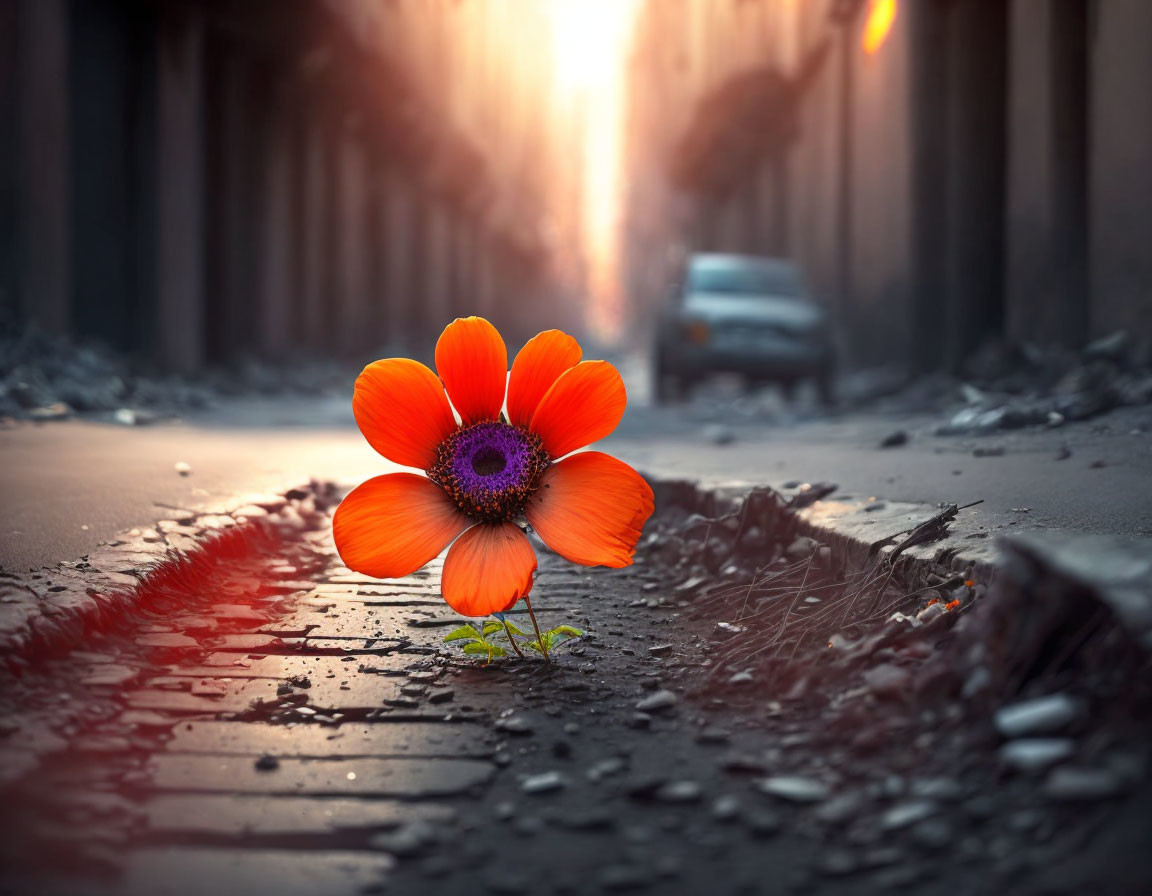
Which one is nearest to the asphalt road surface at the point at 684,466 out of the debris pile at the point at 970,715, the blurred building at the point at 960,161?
the debris pile at the point at 970,715

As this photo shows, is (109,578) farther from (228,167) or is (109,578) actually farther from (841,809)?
(228,167)

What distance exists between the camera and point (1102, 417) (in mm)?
4418

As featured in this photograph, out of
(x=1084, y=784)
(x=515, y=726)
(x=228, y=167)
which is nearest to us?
(x=1084, y=784)

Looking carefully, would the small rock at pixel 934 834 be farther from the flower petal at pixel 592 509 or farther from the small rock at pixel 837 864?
the flower petal at pixel 592 509

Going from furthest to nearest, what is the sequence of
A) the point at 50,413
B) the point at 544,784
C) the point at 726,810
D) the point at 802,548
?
1. the point at 50,413
2. the point at 802,548
3. the point at 544,784
4. the point at 726,810

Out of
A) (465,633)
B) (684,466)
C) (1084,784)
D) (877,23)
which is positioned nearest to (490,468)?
(465,633)

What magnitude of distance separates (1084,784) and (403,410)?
124cm

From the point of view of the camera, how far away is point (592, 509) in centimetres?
179

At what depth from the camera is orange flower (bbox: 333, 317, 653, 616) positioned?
1.76 meters

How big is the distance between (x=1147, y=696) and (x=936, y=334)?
29.8 ft

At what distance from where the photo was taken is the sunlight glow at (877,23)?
35.0 ft

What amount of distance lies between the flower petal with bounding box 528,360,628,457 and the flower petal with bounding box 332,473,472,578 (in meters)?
0.23

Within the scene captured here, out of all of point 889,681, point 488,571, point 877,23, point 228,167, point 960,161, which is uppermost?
point 877,23

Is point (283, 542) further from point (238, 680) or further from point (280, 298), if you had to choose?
point (280, 298)
